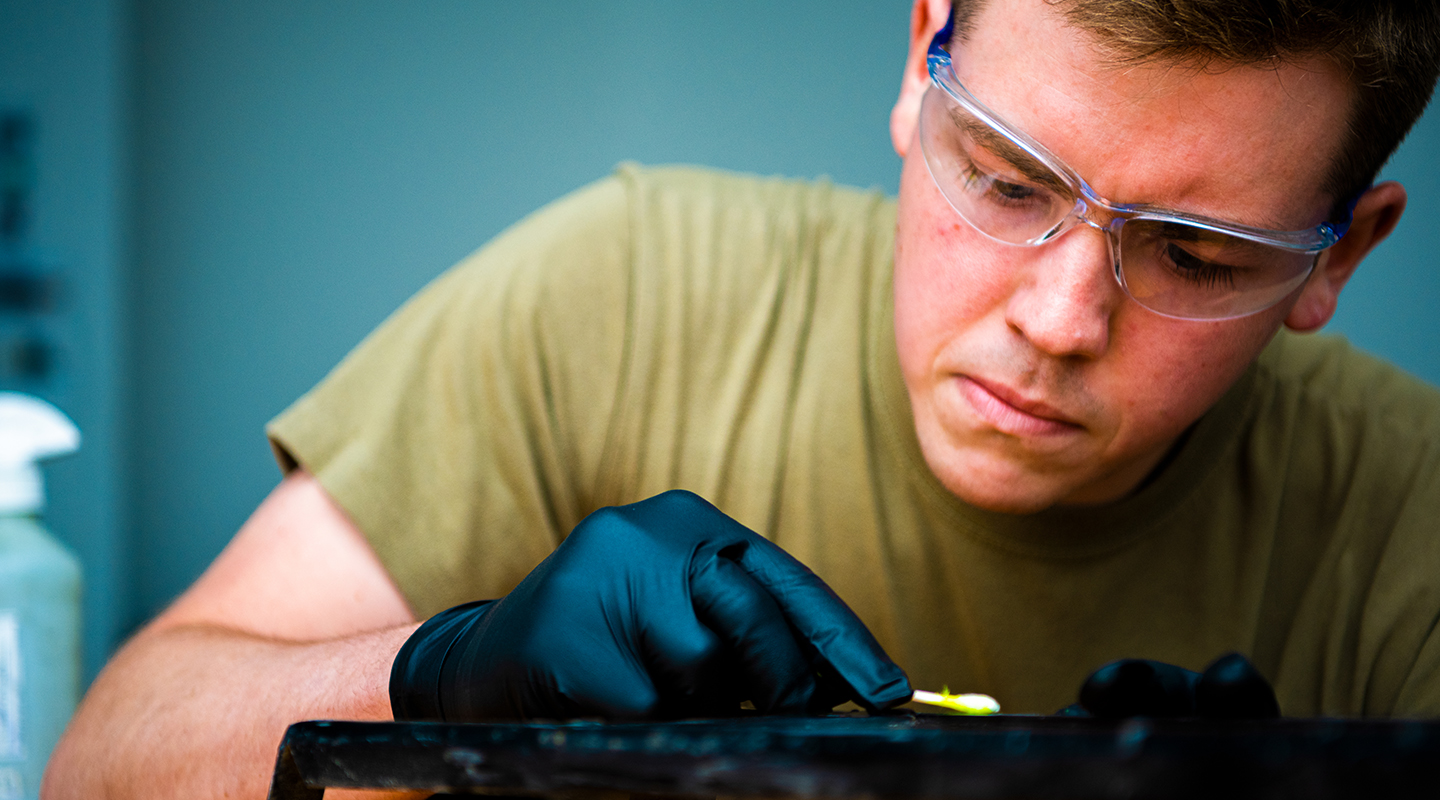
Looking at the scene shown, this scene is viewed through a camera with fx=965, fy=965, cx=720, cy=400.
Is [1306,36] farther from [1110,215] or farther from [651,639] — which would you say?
[651,639]

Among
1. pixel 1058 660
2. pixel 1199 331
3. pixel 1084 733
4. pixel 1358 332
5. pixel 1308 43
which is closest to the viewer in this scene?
pixel 1084 733

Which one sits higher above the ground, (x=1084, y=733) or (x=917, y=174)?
(x=917, y=174)

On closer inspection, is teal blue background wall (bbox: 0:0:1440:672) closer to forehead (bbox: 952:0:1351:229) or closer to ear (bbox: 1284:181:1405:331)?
ear (bbox: 1284:181:1405:331)

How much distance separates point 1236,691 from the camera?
53cm

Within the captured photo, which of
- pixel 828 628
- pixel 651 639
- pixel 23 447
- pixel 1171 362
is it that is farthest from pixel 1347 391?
pixel 23 447

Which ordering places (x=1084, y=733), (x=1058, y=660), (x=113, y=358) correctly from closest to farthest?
(x=1084, y=733), (x=1058, y=660), (x=113, y=358)

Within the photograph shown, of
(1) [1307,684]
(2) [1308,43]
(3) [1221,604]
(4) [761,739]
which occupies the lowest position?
(1) [1307,684]

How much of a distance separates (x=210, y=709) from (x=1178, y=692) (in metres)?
0.77

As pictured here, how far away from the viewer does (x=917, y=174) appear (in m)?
0.95

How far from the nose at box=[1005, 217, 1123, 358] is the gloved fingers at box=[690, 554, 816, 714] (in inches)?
14.3

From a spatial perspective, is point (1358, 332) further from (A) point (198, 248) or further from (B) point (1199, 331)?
(A) point (198, 248)

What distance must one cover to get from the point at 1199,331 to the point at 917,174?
30cm

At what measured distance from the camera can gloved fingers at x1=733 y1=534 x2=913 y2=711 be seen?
0.64 m

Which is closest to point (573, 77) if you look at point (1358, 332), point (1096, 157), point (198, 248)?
point (198, 248)
